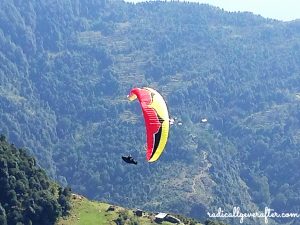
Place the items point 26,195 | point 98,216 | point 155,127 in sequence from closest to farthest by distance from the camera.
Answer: point 155,127 < point 26,195 < point 98,216

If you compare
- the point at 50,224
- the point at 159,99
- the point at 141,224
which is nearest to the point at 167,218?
the point at 141,224

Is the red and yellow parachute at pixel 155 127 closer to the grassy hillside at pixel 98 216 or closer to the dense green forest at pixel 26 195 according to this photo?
the grassy hillside at pixel 98 216

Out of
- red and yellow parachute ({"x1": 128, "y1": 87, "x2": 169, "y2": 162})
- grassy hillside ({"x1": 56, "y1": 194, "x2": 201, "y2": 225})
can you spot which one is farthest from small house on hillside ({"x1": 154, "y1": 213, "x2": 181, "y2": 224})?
red and yellow parachute ({"x1": 128, "y1": 87, "x2": 169, "y2": 162})

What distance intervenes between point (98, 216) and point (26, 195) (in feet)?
44.7

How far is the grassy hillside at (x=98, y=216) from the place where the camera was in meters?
128

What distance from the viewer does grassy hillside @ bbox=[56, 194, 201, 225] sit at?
12775cm

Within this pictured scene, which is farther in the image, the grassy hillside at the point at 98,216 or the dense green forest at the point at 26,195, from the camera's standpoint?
the grassy hillside at the point at 98,216

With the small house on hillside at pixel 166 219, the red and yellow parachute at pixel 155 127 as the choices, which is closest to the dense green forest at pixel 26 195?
the small house on hillside at pixel 166 219

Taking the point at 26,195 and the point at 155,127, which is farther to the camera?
the point at 26,195

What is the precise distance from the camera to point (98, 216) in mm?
129750

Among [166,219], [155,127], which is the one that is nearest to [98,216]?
[166,219]

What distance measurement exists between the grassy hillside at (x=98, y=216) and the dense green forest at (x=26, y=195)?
2.30 metres

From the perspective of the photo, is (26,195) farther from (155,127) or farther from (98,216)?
(155,127)

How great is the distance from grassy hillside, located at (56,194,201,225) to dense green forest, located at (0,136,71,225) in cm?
230
